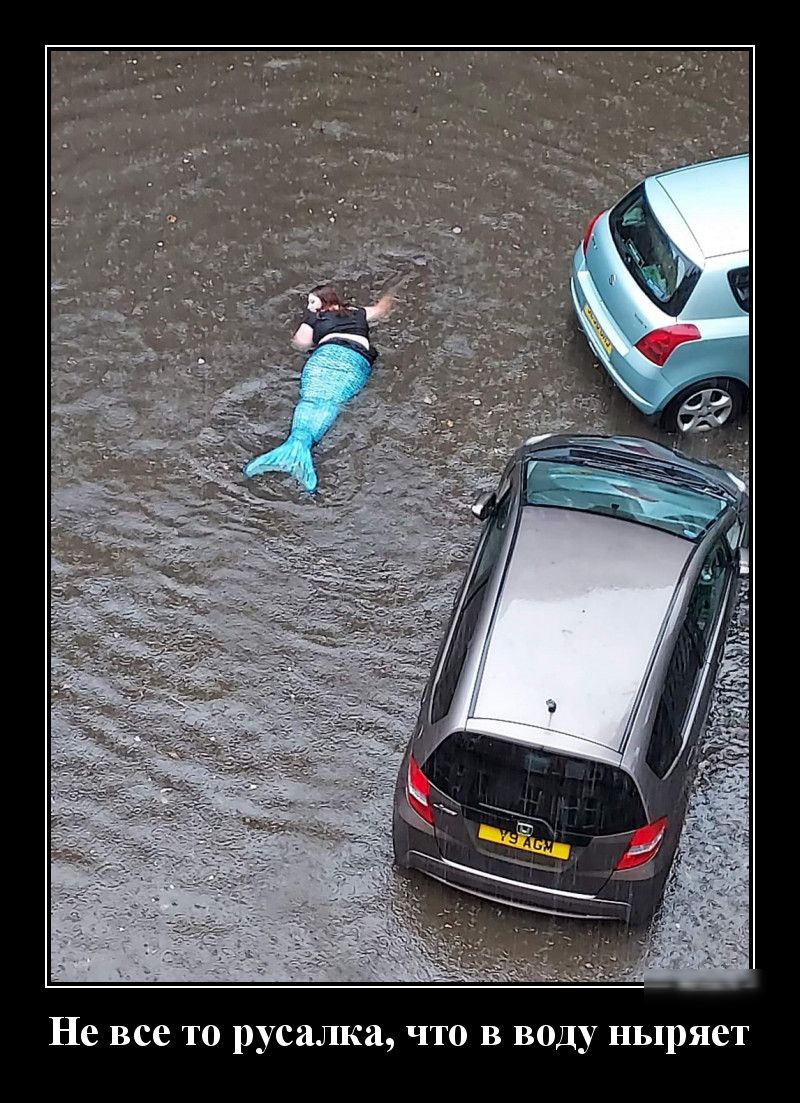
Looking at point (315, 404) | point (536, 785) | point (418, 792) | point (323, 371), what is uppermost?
point (323, 371)

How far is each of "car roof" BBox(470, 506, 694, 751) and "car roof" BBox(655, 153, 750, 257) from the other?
2.48m

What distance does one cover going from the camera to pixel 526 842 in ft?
19.8

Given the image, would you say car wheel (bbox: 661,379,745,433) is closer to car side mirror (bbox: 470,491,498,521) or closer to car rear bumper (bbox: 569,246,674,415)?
car rear bumper (bbox: 569,246,674,415)

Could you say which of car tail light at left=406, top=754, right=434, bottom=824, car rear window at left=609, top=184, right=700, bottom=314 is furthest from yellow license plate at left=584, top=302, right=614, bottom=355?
car tail light at left=406, top=754, right=434, bottom=824

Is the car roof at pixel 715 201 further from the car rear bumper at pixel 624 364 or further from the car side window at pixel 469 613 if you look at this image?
the car side window at pixel 469 613

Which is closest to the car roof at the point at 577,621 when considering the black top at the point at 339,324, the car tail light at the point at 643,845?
the car tail light at the point at 643,845

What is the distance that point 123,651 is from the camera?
24.9ft

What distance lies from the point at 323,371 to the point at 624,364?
2.19 meters

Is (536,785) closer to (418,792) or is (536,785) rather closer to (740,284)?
(418,792)

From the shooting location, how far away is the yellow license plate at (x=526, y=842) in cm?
602

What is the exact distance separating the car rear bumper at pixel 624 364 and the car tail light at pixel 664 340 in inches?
2.0

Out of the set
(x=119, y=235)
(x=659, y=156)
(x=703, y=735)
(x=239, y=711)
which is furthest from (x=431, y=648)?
(x=659, y=156)

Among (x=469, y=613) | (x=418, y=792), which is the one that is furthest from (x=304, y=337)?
(x=418, y=792)

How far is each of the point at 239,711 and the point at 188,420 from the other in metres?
2.49
